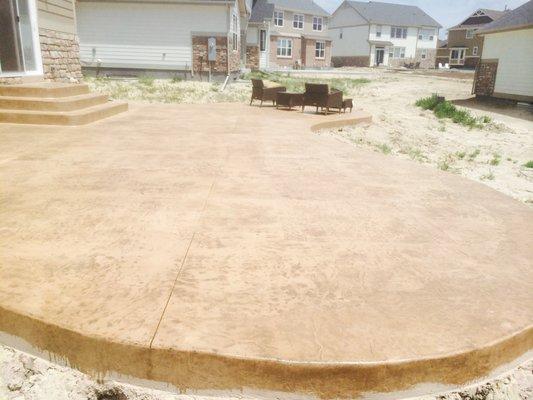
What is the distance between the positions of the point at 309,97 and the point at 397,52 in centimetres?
4972

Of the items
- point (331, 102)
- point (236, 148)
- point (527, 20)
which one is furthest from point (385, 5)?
point (236, 148)

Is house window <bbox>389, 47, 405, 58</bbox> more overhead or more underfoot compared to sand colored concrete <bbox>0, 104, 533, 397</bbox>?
more overhead

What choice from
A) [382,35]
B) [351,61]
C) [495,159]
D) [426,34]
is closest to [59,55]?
[495,159]

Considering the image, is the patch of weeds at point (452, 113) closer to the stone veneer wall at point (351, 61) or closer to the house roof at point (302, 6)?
the house roof at point (302, 6)

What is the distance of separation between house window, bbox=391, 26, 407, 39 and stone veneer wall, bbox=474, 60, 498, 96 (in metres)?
36.3

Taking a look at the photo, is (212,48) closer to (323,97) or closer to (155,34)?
(155,34)

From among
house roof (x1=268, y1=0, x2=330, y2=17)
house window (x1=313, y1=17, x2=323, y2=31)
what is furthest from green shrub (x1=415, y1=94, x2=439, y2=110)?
house window (x1=313, y1=17, x2=323, y2=31)

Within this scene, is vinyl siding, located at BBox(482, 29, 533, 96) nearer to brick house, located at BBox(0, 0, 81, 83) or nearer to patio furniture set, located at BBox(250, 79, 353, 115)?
patio furniture set, located at BBox(250, 79, 353, 115)

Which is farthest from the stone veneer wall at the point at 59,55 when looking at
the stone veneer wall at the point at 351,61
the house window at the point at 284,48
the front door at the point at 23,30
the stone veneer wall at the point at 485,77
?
the stone veneer wall at the point at 351,61

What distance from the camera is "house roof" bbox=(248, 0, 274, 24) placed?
30578mm

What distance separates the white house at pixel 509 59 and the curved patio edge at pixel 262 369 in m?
18.8

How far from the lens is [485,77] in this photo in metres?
19.5

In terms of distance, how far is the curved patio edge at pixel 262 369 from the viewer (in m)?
1.56

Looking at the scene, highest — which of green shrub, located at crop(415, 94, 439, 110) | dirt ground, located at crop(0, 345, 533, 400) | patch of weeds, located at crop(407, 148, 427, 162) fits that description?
green shrub, located at crop(415, 94, 439, 110)
